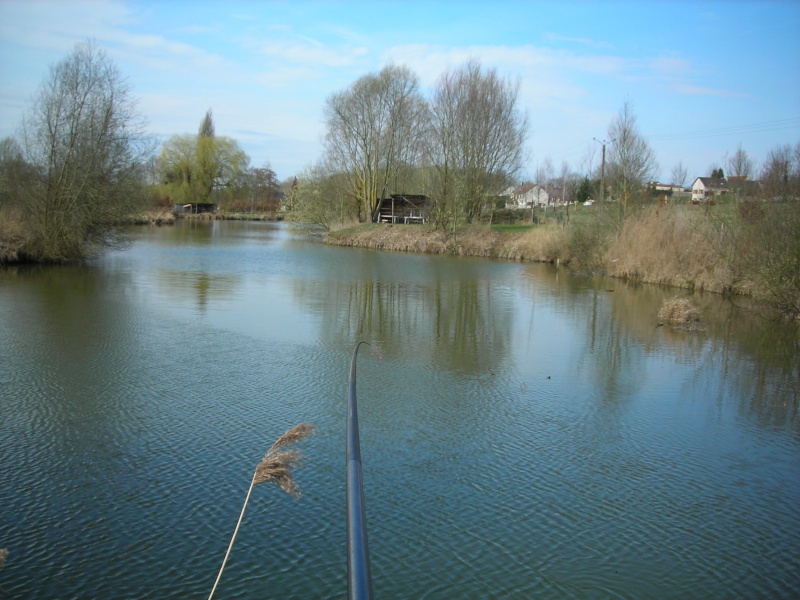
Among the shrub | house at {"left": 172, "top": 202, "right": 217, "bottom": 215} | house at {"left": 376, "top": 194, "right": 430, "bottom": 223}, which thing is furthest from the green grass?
house at {"left": 172, "top": 202, "right": 217, "bottom": 215}

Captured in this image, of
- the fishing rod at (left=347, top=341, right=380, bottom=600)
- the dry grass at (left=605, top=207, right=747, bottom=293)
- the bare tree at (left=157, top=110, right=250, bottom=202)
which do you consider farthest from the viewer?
the bare tree at (left=157, top=110, right=250, bottom=202)

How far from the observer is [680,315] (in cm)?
1369

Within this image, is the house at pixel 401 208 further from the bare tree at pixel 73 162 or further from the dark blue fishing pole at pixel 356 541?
the dark blue fishing pole at pixel 356 541

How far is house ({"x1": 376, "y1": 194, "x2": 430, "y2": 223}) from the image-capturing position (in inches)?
1732

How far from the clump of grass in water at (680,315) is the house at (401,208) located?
→ 96.8 feet

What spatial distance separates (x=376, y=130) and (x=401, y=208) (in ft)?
17.9

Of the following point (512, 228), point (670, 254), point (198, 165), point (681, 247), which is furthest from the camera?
point (198, 165)

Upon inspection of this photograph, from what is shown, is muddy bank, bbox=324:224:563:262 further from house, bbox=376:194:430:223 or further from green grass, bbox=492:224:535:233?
house, bbox=376:194:430:223

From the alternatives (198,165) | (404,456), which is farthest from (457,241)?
(198,165)

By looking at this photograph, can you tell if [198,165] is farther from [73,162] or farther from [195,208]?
[73,162]

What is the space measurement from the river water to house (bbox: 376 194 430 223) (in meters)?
31.6

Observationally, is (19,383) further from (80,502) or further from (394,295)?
(394,295)

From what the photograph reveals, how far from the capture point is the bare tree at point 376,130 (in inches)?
1665

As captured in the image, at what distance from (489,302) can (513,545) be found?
473 inches
